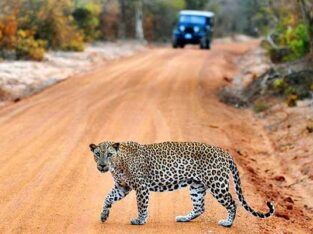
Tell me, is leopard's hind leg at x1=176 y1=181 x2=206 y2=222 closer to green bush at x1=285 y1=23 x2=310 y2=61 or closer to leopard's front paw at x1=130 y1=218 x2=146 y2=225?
leopard's front paw at x1=130 y1=218 x2=146 y2=225

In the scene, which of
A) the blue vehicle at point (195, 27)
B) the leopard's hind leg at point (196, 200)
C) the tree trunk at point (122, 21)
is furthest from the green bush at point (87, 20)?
the leopard's hind leg at point (196, 200)

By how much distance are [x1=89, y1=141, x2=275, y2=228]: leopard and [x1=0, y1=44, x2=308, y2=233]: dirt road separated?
20.7 inches

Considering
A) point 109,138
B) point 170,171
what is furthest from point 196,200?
point 109,138

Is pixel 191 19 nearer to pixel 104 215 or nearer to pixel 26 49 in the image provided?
pixel 26 49

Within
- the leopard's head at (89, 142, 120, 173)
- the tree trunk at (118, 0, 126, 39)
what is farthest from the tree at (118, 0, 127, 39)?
the leopard's head at (89, 142, 120, 173)

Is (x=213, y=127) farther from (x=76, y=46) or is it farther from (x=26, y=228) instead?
(x=76, y=46)

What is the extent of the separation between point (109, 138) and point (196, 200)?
7317 millimetres

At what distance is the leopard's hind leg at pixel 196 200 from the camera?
34.6ft

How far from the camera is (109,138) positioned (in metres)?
17.8

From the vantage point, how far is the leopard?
10203 mm

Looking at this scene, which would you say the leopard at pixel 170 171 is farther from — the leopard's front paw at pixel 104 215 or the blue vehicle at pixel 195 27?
the blue vehicle at pixel 195 27

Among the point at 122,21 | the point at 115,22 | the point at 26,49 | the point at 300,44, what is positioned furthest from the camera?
the point at 122,21

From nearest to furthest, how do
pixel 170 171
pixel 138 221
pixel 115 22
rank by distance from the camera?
pixel 170 171
pixel 138 221
pixel 115 22

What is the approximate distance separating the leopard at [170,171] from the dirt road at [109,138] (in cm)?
53
